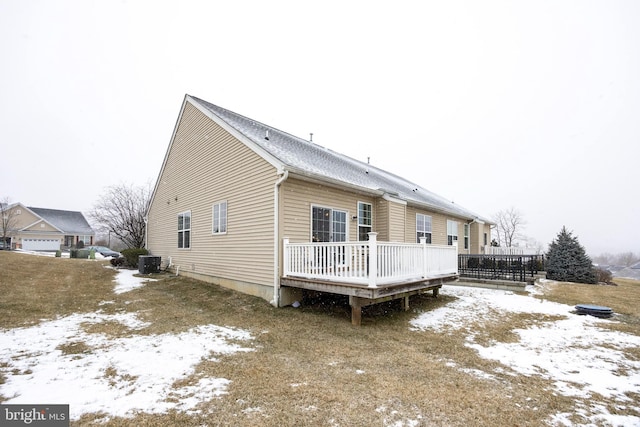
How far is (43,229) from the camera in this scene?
122 feet

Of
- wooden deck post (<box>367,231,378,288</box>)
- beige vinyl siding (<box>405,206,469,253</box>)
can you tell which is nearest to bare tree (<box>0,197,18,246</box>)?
beige vinyl siding (<box>405,206,469,253</box>)

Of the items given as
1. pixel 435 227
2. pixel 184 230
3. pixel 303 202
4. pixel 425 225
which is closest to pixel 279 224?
pixel 303 202

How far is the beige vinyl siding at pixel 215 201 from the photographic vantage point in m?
8.18

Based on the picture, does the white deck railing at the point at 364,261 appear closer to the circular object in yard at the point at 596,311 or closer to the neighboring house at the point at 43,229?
the circular object in yard at the point at 596,311

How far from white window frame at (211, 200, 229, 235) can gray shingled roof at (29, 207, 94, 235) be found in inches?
1653

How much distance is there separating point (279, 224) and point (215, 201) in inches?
154

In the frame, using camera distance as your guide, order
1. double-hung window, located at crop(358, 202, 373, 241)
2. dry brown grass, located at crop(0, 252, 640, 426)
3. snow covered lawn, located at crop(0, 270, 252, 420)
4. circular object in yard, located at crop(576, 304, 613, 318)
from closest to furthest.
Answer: dry brown grass, located at crop(0, 252, 640, 426)
snow covered lawn, located at crop(0, 270, 252, 420)
circular object in yard, located at crop(576, 304, 613, 318)
double-hung window, located at crop(358, 202, 373, 241)

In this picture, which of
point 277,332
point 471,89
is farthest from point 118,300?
point 471,89

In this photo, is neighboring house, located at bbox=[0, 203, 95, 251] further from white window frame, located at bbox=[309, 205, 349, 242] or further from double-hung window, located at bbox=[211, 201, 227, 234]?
white window frame, located at bbox=[309, 205, 349, 242]

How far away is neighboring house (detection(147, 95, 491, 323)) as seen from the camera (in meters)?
6.57

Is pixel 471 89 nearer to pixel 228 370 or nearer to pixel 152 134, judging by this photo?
pixel 228 370

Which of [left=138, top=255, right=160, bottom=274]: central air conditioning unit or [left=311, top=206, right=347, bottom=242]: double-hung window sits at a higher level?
[left=311, top=206, right=347, bottom=242]: double-hung window

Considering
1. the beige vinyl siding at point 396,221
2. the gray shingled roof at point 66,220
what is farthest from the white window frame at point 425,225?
the gray shingled roof at point 66,220

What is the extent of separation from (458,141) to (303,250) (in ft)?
205
